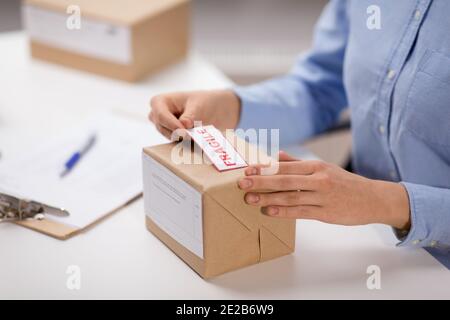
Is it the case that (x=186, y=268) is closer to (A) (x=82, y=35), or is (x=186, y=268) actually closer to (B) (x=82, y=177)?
(B) (x=82, y=177)

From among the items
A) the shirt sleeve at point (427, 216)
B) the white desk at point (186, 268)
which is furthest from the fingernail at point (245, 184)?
the shirt sleeve at point (427, 216)

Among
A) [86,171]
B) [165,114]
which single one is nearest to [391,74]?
[165,114]

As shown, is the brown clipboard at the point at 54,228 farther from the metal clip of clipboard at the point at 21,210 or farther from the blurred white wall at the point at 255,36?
the blurred white wall at the point at 255,36

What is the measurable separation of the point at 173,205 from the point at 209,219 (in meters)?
0.09

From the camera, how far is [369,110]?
1.17m

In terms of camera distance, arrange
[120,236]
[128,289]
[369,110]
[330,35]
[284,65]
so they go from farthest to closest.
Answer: [284,65]
[330,35]
[369,110]
[120,236]
[128,289]

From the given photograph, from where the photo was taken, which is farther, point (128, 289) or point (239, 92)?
point (239, 92)

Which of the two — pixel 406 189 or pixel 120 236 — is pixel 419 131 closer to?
pixel 406 189

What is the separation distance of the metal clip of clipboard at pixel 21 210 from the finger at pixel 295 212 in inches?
13.3

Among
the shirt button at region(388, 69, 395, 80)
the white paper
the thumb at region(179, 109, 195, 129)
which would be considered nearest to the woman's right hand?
the thumb at region(179, 109, 195, 129)

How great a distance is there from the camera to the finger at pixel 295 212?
2.95 feet

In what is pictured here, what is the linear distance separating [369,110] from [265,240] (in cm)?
36

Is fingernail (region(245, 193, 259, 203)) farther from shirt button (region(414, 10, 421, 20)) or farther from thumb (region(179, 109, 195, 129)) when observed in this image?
shirt button (region(414, 10, 421, 20))

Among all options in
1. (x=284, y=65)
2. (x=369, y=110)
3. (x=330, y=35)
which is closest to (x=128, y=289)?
(x=369, y=110)
